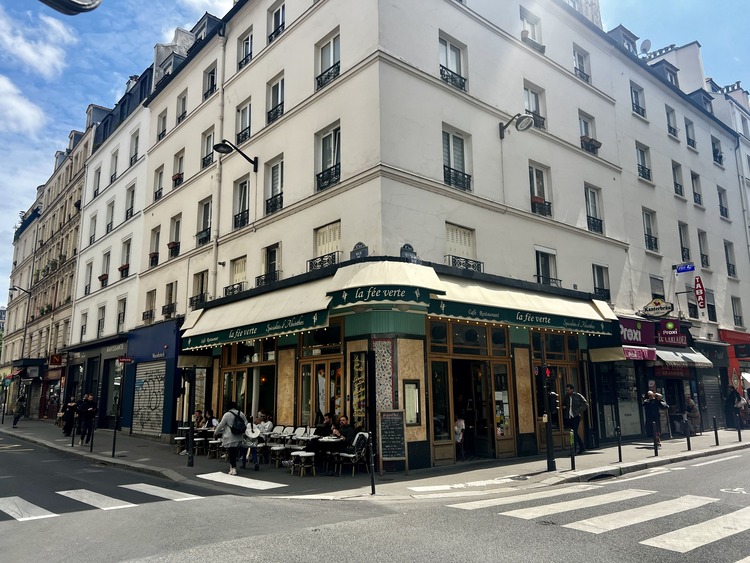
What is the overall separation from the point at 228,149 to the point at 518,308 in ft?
30.2

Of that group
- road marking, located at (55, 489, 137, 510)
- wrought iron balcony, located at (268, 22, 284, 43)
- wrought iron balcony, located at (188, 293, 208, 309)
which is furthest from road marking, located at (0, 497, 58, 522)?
wrought iron balcony, located at (268, 22, 284, 43)

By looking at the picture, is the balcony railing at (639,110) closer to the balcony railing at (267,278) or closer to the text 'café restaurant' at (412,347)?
the text 'café restaurant' at (412,347)

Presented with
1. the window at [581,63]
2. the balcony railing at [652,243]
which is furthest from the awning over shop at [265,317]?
the balcony railing at [652,243]

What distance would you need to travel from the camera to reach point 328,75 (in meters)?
14.4

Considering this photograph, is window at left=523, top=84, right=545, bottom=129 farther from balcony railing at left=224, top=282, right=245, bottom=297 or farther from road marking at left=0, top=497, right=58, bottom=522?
road marking at left=0, top=497, right=58, bottom=522

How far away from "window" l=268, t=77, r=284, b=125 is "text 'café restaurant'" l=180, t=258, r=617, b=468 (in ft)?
18.6

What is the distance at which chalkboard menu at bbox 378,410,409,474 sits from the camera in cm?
1120

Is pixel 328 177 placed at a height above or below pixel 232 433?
above

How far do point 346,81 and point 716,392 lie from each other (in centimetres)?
2055

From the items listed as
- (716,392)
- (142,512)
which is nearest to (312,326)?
(142,512)

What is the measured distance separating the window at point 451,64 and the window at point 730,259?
60.4ft

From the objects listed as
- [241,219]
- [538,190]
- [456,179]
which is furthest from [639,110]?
[241,219]

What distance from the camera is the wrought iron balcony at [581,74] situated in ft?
62.5

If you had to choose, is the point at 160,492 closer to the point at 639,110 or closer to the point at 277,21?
the point at 277,21
